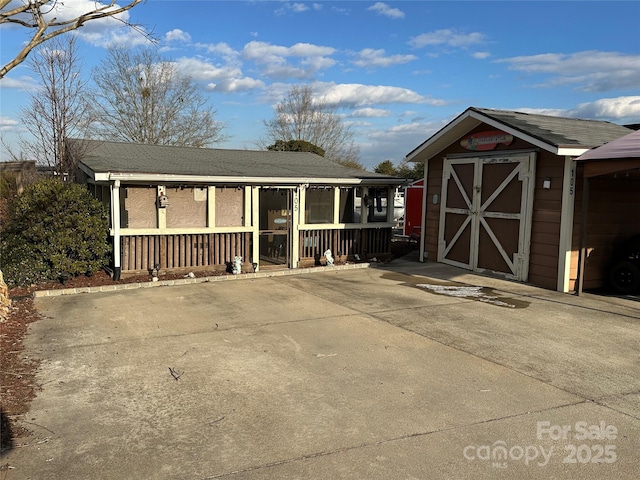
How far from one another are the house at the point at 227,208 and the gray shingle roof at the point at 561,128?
3.14m

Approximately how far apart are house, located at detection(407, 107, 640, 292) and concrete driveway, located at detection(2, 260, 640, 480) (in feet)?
4.50

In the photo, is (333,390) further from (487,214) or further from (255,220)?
(487,214)

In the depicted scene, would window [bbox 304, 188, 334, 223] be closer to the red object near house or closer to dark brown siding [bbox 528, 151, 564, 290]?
dark brown siding [bbox 528, 151, 564, 290]

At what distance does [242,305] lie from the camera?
25.5 feet

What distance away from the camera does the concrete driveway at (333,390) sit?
327 cm

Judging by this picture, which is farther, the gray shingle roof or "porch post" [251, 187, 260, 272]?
"porch post" [251, 187, 260, 272]

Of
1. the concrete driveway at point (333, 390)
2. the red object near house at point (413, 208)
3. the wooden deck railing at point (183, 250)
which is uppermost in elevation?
the red object near house at point (413, 208)

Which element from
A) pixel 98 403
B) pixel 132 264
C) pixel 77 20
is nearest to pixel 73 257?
pixel 132 264

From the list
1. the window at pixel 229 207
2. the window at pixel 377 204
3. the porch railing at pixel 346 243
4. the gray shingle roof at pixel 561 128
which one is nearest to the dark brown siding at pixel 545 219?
the gray shingle roof at pixel 561 128

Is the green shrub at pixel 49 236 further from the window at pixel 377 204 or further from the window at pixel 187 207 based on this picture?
the window at pixel 377 204

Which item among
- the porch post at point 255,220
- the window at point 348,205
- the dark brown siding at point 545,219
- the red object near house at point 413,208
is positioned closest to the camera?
the dark brown siding at point 545,219

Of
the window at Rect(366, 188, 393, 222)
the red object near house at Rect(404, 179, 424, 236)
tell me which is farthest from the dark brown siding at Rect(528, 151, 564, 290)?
the red object near house at Rect(404, 179, 424, 236)

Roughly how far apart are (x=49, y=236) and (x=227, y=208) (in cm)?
337

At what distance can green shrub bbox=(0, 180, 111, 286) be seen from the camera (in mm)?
8758
